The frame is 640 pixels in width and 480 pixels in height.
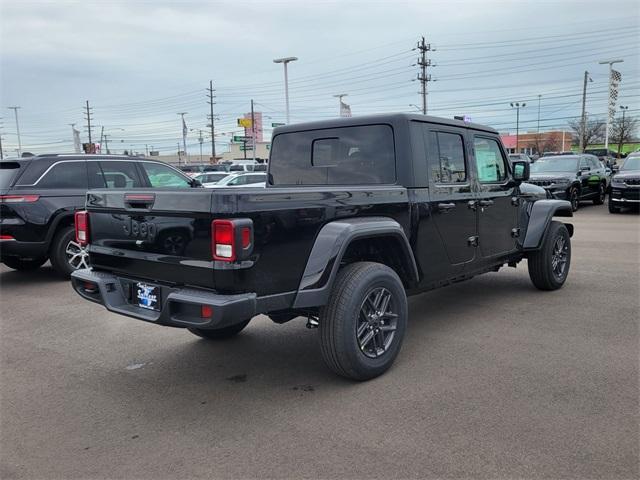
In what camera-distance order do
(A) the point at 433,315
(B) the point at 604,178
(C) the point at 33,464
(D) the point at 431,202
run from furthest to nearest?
(B) the point at 604,178 < (A) the point at 433,315 < (D) the point at 431,202 < (C) the point at 33,464

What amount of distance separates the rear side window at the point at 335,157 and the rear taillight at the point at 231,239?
5.69 feet

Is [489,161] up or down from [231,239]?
up

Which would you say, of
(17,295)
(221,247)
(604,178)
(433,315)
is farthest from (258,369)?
(604,178)

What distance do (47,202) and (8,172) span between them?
0.65 metres

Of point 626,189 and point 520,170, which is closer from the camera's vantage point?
point 520,170

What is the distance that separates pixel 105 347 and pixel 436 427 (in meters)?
3.17

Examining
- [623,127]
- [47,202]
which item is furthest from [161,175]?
[623,127]

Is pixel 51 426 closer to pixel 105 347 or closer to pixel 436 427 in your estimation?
pixel 105 347

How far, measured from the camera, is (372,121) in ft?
15.4

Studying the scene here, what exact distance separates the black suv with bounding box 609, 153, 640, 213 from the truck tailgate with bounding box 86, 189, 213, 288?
15.6m

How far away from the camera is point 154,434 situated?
329 centimetres

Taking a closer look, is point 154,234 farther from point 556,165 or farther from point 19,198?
point 556,165

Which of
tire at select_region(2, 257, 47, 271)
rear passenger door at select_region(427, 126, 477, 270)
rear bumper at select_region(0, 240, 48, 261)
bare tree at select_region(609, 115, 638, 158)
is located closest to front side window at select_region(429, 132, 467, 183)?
rear passenger door at select_region(427, 126, 477, 270)

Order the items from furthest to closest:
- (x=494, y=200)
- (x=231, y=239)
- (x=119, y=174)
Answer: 1. (x=119, y=174)
2. (x=494, y=200)
3. (x=231, y=239)
